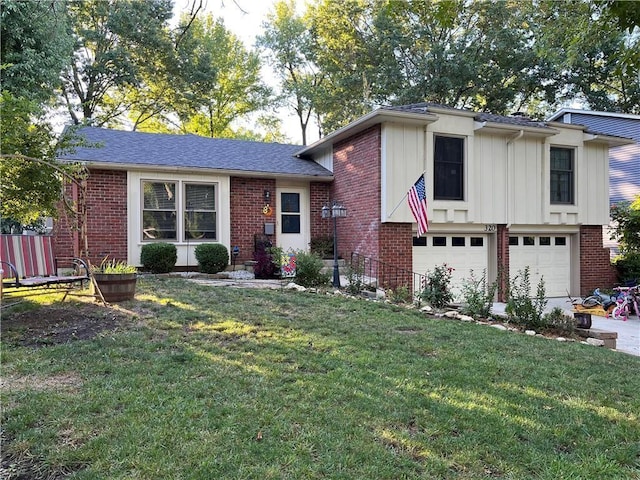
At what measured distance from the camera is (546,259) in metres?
12.6

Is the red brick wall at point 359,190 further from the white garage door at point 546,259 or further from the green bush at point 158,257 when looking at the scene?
the green bush at point 158,257

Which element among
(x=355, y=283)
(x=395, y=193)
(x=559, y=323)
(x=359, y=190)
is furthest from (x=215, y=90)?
(x=559, y=323)

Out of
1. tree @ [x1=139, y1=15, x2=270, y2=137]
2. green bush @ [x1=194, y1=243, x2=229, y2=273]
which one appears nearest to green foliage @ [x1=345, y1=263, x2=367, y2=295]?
green bush @ [x1=194, y1=243, x2=229, y2=273]

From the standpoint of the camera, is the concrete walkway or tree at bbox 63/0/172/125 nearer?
the concrete walkway

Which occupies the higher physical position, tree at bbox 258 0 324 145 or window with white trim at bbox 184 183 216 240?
tree at bbox 258 0 324 145

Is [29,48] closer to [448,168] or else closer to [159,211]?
[159,211]

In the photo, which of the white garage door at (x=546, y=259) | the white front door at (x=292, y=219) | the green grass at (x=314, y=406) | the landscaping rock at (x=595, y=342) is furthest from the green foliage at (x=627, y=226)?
the white front door at (x=292, y=219)

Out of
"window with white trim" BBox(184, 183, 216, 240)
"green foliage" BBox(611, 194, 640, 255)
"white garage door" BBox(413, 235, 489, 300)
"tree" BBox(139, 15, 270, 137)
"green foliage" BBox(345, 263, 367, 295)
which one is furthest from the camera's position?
"tree" BBox(139, 15, 270, 137)

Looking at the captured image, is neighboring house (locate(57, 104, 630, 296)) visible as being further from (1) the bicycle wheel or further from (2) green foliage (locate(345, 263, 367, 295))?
(1) the bicycle wheel

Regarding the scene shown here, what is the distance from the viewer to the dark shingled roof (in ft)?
35.9

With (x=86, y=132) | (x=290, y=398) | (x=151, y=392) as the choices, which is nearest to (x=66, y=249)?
(x=86, y=132)

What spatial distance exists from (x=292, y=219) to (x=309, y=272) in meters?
3.59

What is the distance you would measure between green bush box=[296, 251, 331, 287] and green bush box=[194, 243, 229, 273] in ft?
8.09

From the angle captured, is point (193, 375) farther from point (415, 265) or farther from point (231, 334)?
point (415, 265)
